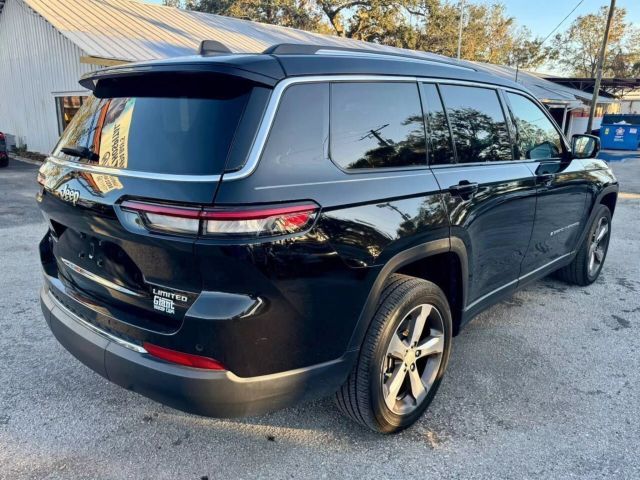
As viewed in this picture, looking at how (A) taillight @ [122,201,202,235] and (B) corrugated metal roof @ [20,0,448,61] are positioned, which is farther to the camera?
(B) corrugated metal roof @ [20,0,448,61]

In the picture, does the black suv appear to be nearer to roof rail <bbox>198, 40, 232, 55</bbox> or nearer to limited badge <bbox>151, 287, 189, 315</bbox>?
limited badge <bbox>151, 287, 189, 315</bbox>

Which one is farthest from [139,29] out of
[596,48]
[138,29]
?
[596,48]

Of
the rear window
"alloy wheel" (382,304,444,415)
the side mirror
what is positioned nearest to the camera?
the rear window

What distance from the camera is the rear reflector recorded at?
6.31 feet

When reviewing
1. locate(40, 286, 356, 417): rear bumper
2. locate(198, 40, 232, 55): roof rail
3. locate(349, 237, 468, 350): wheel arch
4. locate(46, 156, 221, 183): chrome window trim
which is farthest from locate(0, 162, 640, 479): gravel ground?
locate(198, 40, 232, 55): roof rail

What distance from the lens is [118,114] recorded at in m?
2.30

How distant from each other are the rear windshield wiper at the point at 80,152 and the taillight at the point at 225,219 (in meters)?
0.52

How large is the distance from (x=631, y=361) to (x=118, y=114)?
366 centimetres

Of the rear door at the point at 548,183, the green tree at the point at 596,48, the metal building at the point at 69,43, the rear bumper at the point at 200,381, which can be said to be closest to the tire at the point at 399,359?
the rear bumper at the point at 200,381

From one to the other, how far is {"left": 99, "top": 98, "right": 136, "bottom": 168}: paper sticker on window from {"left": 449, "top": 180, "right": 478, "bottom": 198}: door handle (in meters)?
1.69

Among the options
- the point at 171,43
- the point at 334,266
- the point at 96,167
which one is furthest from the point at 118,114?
the point at 171,43

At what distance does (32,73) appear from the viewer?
17031 mm

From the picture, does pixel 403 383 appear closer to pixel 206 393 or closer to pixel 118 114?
pixel 206 393

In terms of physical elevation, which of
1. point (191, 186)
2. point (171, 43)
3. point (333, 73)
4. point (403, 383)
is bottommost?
point (403, 383)
